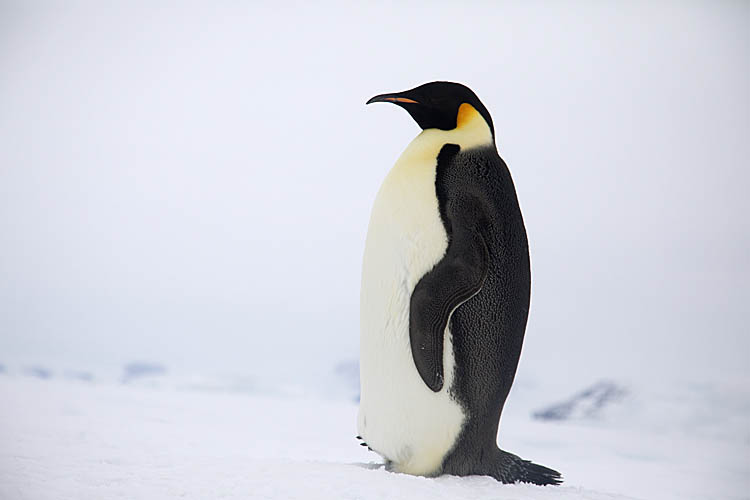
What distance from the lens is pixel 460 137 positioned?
1441 mm

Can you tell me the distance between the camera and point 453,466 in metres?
1.36

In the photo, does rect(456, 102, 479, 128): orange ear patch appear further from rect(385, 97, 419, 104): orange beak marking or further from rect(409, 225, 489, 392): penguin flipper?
rect(409, 225, 489, 392): penguin flipper

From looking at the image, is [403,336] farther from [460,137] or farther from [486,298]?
[460,137]

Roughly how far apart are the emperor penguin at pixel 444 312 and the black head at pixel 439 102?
0.06 m

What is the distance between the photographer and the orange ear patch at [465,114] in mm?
1460

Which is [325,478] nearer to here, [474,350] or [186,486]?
[186,486]

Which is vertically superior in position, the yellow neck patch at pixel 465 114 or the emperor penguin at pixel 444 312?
the yellow neck patch at pixel 465 114

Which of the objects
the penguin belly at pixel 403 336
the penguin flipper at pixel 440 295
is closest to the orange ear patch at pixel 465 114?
the penguin belly at pixel 403 336

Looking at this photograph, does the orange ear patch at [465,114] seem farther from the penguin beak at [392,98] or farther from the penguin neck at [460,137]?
the penguin beak at [392,98]

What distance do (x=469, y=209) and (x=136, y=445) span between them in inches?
32.6

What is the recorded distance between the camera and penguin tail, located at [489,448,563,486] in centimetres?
141

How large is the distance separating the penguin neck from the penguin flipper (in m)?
0.22

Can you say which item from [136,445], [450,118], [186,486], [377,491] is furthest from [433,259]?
[136,445]

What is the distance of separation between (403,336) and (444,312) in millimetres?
117
